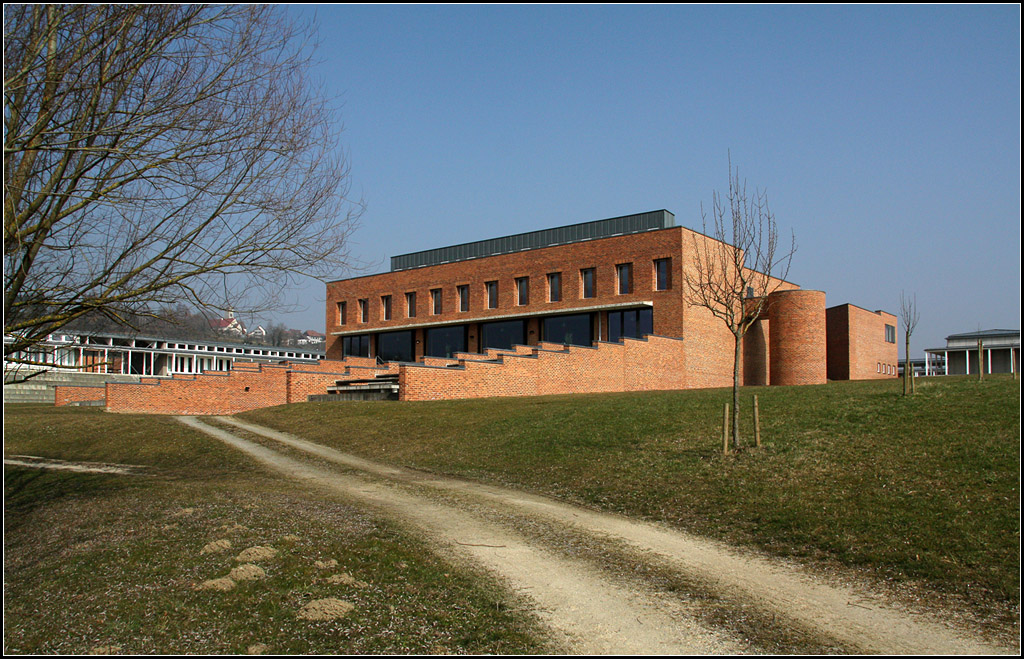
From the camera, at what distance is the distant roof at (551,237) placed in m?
39.5

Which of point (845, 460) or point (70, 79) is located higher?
point (70, 79)

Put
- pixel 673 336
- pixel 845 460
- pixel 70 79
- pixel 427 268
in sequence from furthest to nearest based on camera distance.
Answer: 1. pixel 427 268
2. pixel 673 336
3. pixel 845 460
4. pixel 70 79

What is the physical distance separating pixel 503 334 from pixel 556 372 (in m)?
11.4

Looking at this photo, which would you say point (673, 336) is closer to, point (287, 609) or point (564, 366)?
point (564, 366)

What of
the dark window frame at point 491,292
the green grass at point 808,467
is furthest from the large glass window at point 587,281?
the green grass at point 808,467

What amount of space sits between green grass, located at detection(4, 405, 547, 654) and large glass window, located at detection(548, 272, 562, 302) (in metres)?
27.4

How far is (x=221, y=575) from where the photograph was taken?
708 cm

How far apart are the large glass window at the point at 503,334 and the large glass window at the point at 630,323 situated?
5.78 metres

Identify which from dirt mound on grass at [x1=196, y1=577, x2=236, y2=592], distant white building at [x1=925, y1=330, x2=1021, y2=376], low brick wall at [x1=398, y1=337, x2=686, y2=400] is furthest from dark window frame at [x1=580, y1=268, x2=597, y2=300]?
dirt mound on grass at [x1=196, y1=577, x2=236, y2=592]

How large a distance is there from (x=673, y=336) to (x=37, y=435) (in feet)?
85.1

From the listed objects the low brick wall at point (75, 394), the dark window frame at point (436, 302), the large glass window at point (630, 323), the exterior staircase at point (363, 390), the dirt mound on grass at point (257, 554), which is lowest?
the dirt mound on grass at point (257, 554)

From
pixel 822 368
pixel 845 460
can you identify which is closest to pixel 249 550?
pixel 845 460

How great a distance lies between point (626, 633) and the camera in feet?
18.9

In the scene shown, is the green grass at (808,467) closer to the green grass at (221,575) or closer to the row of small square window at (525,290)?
the green grass at (221,575)
